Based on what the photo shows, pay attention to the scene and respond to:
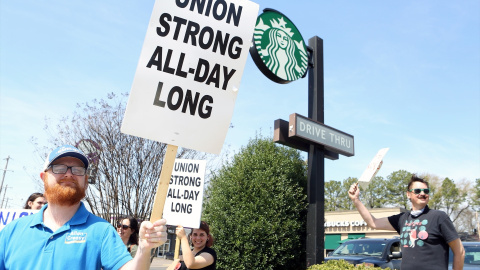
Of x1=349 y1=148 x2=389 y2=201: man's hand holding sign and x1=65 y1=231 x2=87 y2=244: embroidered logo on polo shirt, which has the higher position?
x1=349 y1=148 x2=389 y2=201: man's hand holding sign

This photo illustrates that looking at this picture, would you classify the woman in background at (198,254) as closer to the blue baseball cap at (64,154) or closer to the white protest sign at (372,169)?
the white protest sign at (372,169)

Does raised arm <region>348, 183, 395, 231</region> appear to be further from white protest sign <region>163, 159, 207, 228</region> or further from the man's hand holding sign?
white protest sign <region>163, 159, 207, 228</region>

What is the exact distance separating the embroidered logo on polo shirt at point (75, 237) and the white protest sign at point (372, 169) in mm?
3095

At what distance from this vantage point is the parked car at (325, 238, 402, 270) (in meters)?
Answer: 9.27

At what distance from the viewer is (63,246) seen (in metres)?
2.16

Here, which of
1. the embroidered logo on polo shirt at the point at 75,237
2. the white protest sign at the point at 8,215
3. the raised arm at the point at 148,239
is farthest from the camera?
the white protest sign at the point at 8,215

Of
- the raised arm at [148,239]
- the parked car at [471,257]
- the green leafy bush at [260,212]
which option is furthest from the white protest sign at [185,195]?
the parked car at [471,257]

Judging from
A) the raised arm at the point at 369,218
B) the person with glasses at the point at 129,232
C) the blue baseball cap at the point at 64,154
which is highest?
the raised arm at the point at 369,218

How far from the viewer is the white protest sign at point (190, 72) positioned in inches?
92.4

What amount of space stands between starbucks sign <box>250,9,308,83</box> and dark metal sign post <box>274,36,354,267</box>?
44 centimetres

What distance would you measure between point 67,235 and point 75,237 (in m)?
0.05

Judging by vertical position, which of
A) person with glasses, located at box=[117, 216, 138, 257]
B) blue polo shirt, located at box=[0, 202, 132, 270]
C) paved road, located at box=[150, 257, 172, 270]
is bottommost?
paved road, located at box=[150, 257, 172, 270]

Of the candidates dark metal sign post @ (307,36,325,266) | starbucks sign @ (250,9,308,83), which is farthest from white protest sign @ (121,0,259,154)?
dark metal sign post @ (307,36,325,266)

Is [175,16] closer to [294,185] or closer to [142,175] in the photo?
[294,185]
